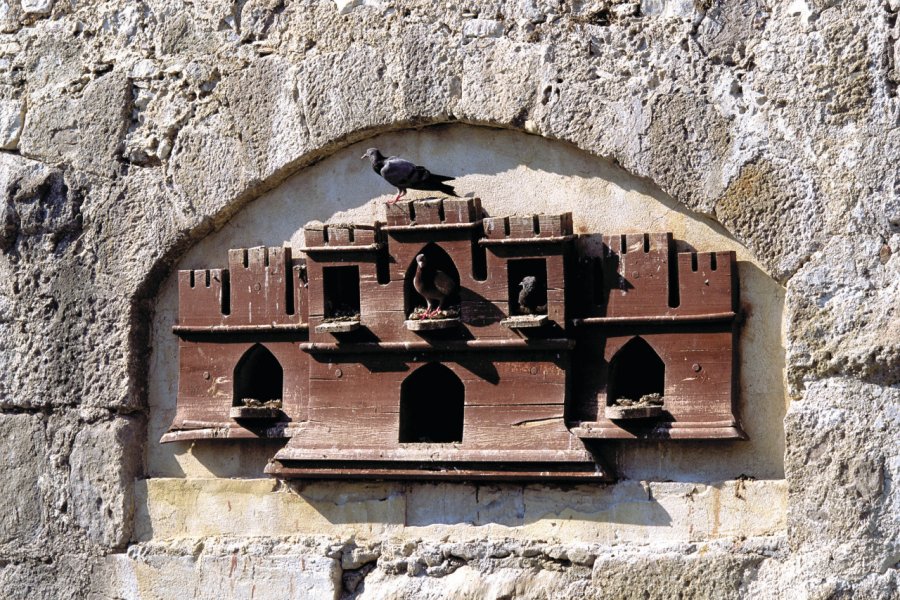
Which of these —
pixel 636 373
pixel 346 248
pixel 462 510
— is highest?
pixel 346 248

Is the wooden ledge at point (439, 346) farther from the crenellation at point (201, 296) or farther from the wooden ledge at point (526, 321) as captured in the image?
the crenellation at point (201, 296)

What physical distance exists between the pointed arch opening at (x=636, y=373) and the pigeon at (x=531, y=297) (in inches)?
11.4

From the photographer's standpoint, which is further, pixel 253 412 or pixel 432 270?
pixel 253 412

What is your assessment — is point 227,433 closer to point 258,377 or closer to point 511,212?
point 258,377

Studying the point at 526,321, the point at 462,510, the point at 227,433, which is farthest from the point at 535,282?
the point at 227,433

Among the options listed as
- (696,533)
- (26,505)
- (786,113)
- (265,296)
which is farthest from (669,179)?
(26,505)

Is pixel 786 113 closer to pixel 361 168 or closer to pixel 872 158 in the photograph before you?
pixel 872 158

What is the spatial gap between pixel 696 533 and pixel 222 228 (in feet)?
6.49

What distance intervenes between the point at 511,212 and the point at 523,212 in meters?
0.04

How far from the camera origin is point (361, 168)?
198 inches

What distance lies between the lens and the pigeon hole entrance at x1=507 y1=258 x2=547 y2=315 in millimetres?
4637

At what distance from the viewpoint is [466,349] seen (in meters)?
4.67

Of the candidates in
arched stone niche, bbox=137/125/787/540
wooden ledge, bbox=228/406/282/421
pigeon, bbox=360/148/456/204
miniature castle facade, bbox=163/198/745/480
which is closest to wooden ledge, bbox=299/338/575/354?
miniature castle facade, bbox=163/198/745/480

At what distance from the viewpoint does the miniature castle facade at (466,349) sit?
14.8 feet
